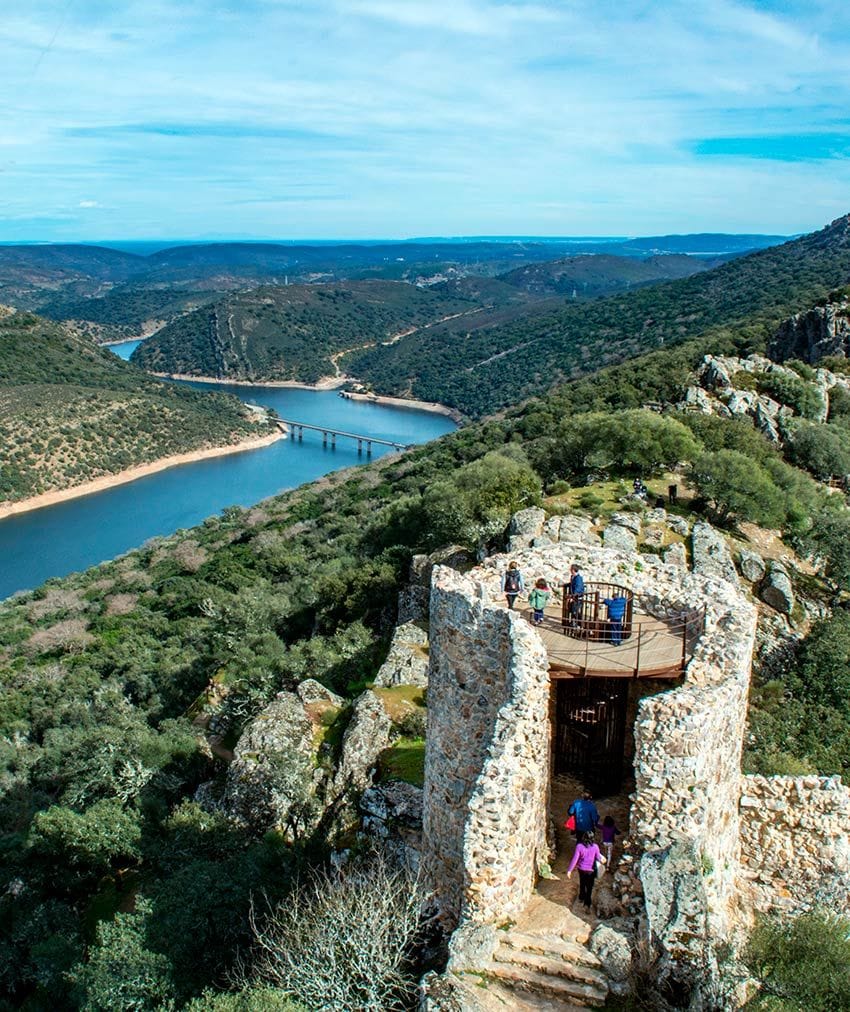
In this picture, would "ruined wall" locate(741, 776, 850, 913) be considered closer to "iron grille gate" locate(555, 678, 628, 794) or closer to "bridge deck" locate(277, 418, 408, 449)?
"iron grille gate" locate(555, 678, 628, 794)

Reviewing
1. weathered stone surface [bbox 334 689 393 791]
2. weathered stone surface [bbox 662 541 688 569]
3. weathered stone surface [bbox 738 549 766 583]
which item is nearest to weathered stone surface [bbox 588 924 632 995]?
weathered stone surface [bbox 334 689 393 791]

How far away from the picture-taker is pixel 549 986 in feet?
21.9

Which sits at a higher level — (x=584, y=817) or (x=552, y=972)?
(x=584, y=817)

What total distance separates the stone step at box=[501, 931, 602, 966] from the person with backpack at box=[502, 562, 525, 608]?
128 inches

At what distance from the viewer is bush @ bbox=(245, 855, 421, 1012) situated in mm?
7602

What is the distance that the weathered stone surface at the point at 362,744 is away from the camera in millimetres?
13953

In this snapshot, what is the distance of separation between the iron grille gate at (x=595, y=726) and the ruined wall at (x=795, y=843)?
140cm

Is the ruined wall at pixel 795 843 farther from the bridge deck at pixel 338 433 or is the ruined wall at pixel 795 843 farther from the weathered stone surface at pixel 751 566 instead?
the bridge deck at pixel 338 433

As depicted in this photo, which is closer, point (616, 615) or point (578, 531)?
point (616, 615)

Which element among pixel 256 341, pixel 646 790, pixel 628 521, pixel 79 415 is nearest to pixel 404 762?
pixel 646 790

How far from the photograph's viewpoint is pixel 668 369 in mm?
47250

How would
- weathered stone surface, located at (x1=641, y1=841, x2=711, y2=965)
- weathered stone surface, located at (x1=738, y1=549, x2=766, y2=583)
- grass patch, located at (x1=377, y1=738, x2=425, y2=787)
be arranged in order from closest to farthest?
1. weathered stone surface, located at (x1=641, y1=841, x2=711, y2=965)
2. grass patch, located at (x1=377, y1=738, x2=425, y2=787)
3. weathered stone surface, located at (x1=738, y1=549, x2=766, y2=583)

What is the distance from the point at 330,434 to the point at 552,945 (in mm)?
119865

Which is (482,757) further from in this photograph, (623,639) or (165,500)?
(165,500)
